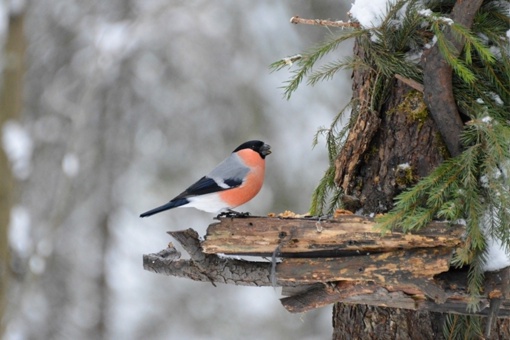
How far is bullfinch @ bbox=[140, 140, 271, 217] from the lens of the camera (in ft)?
11.1

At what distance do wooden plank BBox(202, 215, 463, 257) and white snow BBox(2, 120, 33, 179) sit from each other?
4.01m

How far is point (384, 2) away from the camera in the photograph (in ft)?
10.4

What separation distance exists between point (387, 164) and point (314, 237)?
2.43 feet

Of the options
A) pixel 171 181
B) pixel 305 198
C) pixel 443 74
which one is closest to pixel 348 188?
pixel 443 74

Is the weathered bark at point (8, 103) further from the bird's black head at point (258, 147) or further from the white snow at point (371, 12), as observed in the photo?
the white snow at point (371, 12)

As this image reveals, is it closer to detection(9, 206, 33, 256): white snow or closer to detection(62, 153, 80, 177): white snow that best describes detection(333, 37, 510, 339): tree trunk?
detection(62, 153, 80, 177): white snow

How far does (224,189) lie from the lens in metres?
3.38

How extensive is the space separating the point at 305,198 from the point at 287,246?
644cm

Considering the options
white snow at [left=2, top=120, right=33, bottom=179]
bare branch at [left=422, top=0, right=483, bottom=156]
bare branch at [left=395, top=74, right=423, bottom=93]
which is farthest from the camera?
white snow at [left=2, top=120, right=33, bottom=179]

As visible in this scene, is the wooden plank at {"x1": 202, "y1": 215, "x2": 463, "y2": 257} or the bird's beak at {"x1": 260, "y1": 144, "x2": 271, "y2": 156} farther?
the bird's beak at {"x1": 260, "y1": 144, "x2": 271, "y2": 156}

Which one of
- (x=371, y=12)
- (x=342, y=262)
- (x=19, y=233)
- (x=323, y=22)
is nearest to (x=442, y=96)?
(x=371, y=12)

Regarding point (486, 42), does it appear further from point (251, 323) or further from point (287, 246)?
point (251, 323)

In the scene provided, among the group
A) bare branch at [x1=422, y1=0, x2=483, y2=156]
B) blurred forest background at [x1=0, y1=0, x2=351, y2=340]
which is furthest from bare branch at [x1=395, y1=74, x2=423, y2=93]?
blurred forest background at [x1=0, y1=0, x2=351, y2=340]

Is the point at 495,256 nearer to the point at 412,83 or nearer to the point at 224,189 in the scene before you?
the point at 412,83
